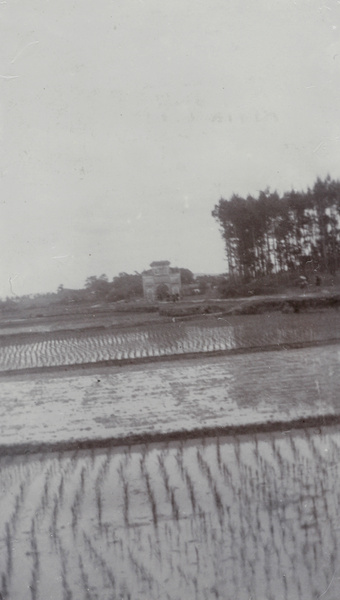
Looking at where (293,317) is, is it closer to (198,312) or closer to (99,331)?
(198,312)

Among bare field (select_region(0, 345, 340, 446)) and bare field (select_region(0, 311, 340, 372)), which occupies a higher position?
bare field (select_region(0, 311, 340, 372))

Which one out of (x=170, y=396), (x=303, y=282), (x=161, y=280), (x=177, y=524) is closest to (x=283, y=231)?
(x=303, y=282)

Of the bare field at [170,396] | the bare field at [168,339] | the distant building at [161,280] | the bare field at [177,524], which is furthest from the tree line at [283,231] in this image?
the bare field at [177,524]

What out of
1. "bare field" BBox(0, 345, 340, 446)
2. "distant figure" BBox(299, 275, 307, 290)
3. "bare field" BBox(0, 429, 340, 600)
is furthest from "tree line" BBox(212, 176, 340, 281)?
"bare field" BBox(0, 429, 340, 600)

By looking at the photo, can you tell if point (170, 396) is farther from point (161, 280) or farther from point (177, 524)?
point (177, 524)

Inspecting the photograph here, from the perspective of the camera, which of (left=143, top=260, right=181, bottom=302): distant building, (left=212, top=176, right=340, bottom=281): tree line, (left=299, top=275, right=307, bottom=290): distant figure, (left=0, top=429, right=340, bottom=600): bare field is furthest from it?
(left=299, top=275, right=307, bottom=290): distant figure

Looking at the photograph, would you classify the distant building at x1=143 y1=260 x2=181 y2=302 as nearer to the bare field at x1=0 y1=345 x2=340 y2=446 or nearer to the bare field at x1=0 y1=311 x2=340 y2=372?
the bare field at x1=0 y1=345 x2=340 y2=446
